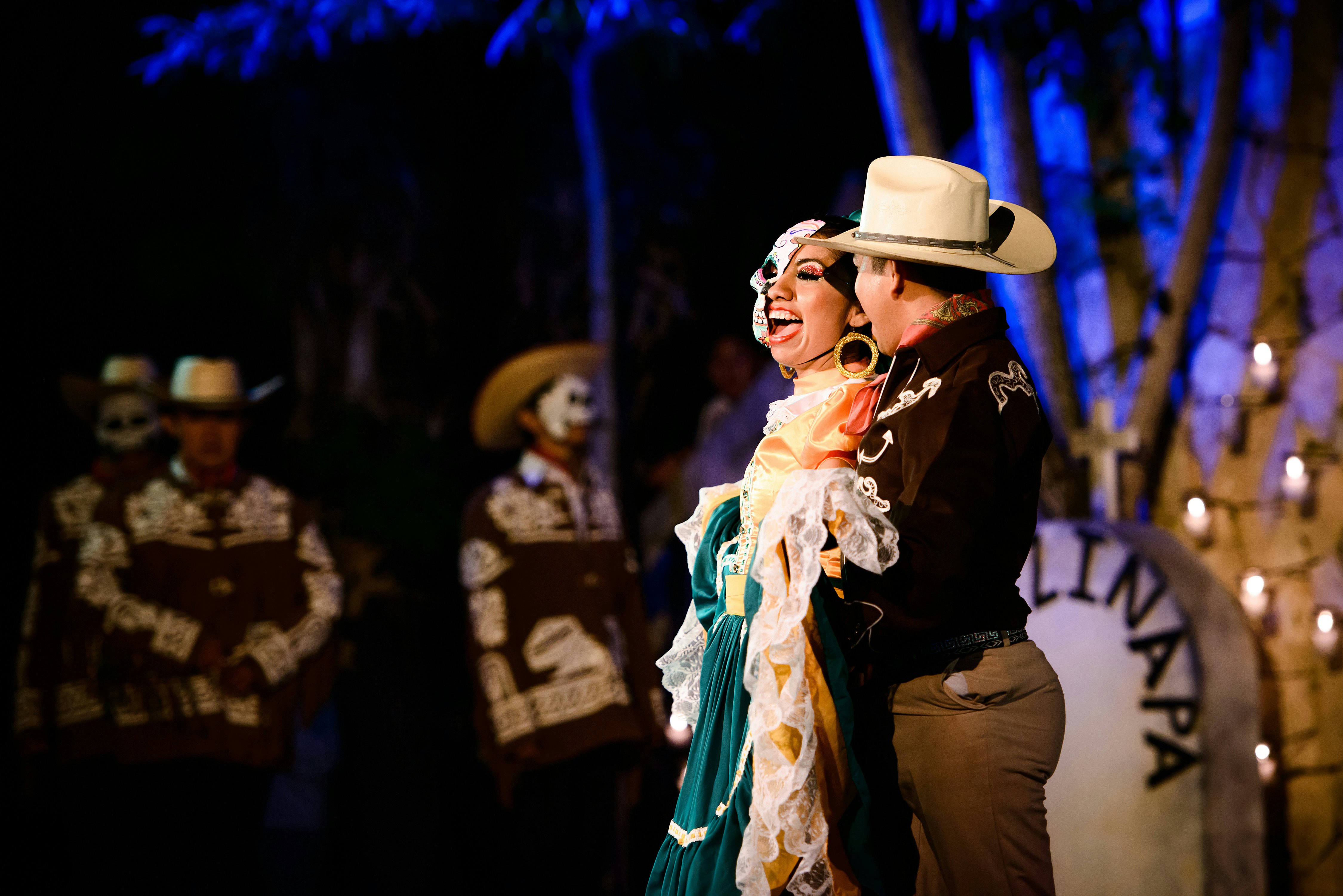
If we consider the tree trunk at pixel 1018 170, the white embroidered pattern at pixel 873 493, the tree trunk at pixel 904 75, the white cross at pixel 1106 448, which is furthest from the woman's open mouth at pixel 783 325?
the white cross at pixel 1106 448

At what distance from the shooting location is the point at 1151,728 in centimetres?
343

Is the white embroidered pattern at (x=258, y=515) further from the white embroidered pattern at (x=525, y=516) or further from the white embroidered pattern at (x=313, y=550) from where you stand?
the white embroidered pattern at (x=525, y=516)

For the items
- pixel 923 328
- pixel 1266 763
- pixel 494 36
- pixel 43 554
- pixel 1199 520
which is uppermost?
pixel 494 36

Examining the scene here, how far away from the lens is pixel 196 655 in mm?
3666

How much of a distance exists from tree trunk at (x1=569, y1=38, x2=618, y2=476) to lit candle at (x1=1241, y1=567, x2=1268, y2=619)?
2.49m

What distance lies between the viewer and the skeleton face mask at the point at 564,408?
4211 millimetres

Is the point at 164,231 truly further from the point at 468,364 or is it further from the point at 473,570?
the point at 473,570

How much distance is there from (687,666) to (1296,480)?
256 centimetres

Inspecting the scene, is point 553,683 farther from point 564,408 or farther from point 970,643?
point 970,643

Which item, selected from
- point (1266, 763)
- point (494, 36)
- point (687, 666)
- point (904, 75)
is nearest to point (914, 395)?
point (687, 666)

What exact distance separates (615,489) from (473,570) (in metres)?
1.15

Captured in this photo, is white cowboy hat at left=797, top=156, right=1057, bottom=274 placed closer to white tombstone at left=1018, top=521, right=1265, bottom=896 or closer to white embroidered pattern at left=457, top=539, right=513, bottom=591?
white tombstone at left=1018, top=521, right=1265, bottom=896

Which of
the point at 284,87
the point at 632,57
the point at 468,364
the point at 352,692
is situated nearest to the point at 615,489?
the point at 468,364

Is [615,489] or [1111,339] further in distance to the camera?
[615,489]
